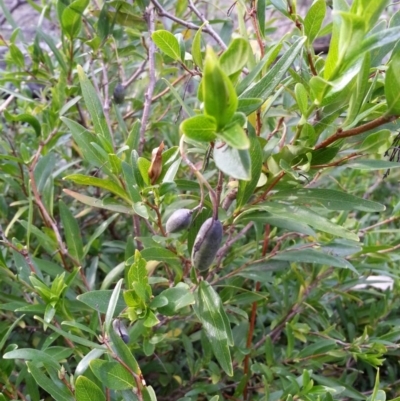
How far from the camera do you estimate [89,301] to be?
1.99 feet

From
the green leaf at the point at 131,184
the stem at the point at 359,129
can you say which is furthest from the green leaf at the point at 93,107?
the stem at the point at 359,129

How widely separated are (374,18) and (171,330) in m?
0.70

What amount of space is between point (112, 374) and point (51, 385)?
0.41ft

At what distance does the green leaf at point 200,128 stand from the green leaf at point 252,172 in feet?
0.43

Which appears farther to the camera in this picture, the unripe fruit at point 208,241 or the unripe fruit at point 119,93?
the unripe fruit at point 119,93

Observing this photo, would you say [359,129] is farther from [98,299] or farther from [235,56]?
[98,299]

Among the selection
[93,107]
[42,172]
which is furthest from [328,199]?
[42,172]

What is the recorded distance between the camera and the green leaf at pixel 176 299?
596 millimetres

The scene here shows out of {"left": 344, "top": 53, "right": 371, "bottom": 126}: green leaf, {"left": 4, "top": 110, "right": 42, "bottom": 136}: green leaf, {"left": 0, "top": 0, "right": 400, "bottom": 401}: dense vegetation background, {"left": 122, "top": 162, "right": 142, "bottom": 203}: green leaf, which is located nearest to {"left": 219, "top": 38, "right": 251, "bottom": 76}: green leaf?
{"left": 0, "top": 0, "right": 400, "bottom": 401}: dense vegetation background

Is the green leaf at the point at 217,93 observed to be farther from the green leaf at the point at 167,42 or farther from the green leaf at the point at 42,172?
the green leaf at the point at 42,172

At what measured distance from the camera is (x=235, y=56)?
43 centimetres

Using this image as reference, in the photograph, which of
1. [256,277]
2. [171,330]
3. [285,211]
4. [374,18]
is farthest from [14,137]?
[374,18]

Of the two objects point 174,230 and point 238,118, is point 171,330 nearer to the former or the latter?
point 174,230

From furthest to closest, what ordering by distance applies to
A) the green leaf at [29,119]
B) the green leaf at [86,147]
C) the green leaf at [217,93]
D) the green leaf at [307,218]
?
the green leaf at [29,119] → the green leaf at [86,147] → the green leaf at [307,218] → the green leaf at [217,93]
